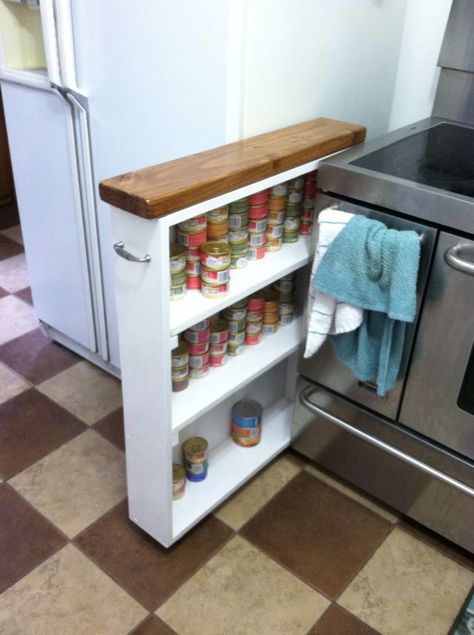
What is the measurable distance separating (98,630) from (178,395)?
508 mm

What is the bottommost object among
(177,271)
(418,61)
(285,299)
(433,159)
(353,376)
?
(353,376)

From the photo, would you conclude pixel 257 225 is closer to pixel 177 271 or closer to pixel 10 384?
pixel 177 271

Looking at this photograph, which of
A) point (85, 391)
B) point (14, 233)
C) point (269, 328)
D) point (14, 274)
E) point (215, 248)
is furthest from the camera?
point (14, 233)

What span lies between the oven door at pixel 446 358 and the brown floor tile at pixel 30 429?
97 cm

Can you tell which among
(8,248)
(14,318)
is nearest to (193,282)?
(14,318)

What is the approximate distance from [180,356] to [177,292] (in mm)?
161

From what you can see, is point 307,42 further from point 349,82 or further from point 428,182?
point 428,182

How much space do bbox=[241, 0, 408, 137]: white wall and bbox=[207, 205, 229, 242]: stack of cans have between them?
197 mm

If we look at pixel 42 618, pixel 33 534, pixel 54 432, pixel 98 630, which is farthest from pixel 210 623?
pixel 54 432

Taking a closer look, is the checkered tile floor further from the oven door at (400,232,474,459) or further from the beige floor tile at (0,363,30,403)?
the oven door at (400,232,474,459)

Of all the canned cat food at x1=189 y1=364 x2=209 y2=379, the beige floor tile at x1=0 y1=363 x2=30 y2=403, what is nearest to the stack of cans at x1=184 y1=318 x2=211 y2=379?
the canned cat food at x1=189 y1=364 x2=209 y2=379

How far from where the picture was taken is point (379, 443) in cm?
150

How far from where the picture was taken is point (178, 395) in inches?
52.8

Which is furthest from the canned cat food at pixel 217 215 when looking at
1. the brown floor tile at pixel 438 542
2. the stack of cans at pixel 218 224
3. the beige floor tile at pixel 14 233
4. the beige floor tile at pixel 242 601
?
the beige floor tile at pixel 14 233
